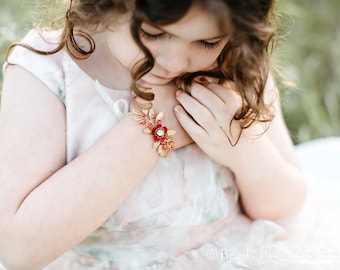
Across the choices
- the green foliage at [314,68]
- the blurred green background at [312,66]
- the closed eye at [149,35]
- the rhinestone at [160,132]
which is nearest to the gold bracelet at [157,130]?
the rhinestone at [160,132]

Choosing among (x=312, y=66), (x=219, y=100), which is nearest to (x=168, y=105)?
(x=219, y=100)

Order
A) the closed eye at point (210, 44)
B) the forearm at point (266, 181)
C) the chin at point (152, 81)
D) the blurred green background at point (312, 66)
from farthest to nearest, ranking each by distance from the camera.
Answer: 1. the blurred green background at point (312, 66)
2. the forearm at point (266, 181)
3. the chin at point (152, 81)
4. the closed eye at point (210, 44)

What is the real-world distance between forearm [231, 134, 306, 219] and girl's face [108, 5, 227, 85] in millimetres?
306

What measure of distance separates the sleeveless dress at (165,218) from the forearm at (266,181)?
41 mm

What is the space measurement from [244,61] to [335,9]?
2.29 m

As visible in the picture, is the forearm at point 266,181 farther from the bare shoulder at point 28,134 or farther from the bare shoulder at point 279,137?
the bare shoulder at point 28,134

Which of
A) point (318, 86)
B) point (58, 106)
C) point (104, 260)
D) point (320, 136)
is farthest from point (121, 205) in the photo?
point (318, 86)

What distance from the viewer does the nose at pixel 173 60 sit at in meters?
1.32

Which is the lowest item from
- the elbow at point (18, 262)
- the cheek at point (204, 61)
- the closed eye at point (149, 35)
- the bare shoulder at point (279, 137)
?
the bare shoulder at point (279, 137)

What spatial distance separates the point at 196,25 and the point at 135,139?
13.7 inches

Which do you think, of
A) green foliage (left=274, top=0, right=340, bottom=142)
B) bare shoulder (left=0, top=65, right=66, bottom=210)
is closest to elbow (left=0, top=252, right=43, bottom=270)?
bare shoulder (left=0, top=65, right=66, bottom=210)

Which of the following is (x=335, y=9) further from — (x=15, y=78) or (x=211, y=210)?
(x=15, y=78)

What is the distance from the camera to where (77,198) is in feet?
4.72

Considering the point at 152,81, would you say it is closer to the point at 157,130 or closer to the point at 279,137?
the point at 157,130
